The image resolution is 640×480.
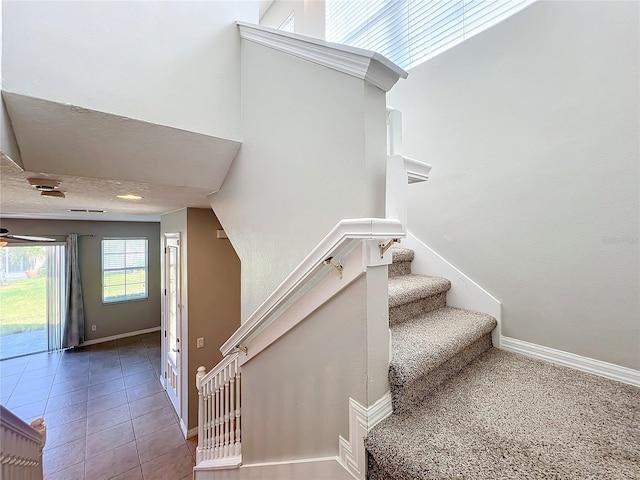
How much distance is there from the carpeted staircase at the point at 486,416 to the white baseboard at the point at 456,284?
0.62 feet

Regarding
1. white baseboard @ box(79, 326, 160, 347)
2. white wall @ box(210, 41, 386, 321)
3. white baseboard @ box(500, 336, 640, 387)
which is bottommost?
white baseboard @ box(79, 326, 160, 347)

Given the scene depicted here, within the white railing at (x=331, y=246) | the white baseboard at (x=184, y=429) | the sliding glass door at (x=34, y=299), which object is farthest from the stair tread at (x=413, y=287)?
the sliding glass door at (x=34, y=299)

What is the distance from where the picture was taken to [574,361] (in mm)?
1261

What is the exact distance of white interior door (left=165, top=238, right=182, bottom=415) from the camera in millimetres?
3256

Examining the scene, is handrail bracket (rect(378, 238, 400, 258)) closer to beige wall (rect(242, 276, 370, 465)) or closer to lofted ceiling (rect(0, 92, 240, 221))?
beige wall (rect(242, 276, 370, 465))

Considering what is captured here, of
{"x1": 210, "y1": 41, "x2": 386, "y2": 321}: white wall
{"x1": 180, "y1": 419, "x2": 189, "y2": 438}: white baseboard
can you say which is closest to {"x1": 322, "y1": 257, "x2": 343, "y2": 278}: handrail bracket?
{"x1": 210, "y1": 41, "x2": 386, "y2": 321}: white wall

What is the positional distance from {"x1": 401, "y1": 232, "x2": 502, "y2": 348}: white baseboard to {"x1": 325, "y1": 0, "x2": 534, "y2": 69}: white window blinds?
4.25 feet

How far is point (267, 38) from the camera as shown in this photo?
4.00 ft

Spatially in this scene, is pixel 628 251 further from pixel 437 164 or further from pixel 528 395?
pixel 437 164

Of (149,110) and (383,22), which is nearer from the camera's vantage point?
(149,110)

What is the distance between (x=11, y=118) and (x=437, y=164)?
2057mm

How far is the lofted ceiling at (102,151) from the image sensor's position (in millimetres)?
1002

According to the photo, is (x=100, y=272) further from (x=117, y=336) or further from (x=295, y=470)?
(x=295, y=470)

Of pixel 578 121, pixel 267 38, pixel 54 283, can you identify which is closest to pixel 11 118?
pixel 267 38
